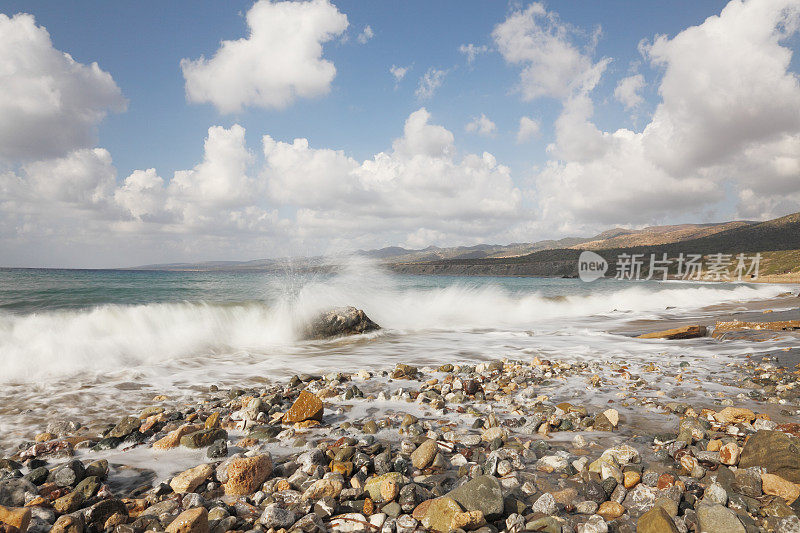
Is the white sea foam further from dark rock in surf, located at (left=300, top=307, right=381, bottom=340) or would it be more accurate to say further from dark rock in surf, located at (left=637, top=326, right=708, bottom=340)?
dark rock in surf, located at (left=637, top=326, right=708, bottom=340)

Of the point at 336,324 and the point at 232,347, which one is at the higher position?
the point at 336,324

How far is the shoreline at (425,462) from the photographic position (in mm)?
2914

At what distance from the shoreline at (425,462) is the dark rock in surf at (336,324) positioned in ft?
23.0

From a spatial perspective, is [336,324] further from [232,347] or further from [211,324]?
[211,324]

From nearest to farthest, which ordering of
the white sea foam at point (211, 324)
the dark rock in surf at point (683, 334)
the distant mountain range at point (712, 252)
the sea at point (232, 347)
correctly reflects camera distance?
the sea at point (232, 347)
the white sea foam at point (211, 324)
the dark rock in surf at point (683, 334)
the distant mountain range at point (712, 252)

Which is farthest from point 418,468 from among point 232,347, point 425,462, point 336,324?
point 336,324

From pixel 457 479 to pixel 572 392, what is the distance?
3.91 meters

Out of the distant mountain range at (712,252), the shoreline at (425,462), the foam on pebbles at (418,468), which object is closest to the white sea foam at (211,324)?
the shoreline at (425,462)

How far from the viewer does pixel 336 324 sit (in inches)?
558

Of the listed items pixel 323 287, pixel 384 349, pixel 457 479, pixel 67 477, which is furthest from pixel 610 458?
pixel 323 287

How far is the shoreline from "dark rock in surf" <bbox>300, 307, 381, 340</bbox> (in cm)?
700

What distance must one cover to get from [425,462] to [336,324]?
10.7 meters

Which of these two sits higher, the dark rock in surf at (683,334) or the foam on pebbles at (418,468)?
the foam on pebbles at (418,468)

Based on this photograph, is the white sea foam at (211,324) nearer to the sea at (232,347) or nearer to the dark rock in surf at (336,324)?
the sea at (232,347)
